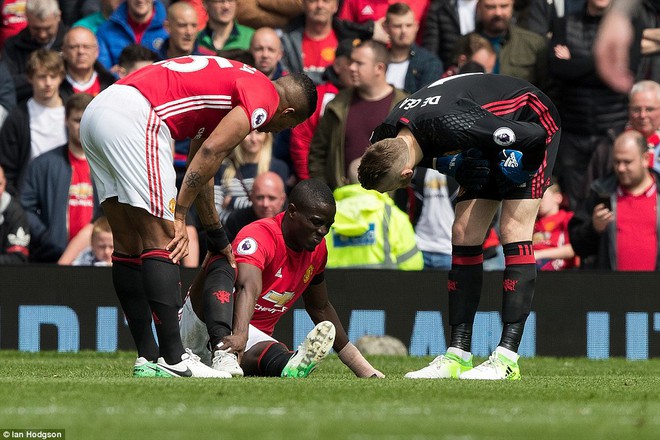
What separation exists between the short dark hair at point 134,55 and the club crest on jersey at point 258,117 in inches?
240

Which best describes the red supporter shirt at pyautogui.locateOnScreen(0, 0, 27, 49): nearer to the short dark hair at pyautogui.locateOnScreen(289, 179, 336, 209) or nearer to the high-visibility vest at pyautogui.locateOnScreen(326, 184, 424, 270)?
the high-visibility vest at pyautogui.locateOnScreen(326, 184, 424, 270)

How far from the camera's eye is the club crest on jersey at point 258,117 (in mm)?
7586

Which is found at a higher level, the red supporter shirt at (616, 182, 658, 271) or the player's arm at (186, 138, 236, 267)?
the player's arm at (186, 138, 236, 267)

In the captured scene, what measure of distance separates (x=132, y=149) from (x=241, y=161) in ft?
18.0

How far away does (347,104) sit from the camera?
12945 millimetres

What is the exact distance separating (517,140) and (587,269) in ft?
16.1

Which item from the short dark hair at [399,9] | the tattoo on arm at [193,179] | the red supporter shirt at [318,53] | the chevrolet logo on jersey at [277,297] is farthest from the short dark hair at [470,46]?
the tattoo on arm at [193,179]

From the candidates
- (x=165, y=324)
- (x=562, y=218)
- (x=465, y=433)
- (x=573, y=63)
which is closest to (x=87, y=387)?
(x=165, y=324)

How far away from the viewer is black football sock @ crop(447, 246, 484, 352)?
8453mm

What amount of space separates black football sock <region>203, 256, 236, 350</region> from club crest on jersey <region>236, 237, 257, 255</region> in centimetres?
30

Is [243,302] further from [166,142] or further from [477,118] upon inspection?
[477,118]

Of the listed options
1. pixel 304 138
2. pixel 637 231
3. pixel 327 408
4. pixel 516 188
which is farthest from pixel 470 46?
pixel 327 408

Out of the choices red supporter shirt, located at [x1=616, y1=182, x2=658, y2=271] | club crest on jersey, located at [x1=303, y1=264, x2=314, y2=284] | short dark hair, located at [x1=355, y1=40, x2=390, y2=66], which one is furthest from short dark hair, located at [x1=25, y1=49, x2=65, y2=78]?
red supporter shirt, located at [x1=616, y1=182, x2=658, y2=271]

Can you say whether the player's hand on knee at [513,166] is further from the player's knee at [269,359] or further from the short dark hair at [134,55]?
the short dark hair at [134,55]
